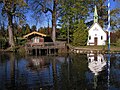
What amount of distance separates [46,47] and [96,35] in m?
20.4

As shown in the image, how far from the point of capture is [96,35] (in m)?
72.8

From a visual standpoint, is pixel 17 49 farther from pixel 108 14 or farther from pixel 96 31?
pixel 108 14

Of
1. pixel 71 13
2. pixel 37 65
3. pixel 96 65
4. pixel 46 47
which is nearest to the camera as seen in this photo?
pixel 96 65

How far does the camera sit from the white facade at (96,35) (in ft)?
238

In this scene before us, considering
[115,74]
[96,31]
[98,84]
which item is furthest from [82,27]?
[98,84]

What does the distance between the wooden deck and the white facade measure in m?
16.0

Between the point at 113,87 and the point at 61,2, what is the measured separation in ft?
152

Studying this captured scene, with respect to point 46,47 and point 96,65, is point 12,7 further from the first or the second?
point 96,65

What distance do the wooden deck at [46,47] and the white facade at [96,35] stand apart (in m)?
16.0

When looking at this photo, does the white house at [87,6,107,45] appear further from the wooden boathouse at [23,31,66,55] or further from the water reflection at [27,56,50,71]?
the water reflection at [27,56,50,71]

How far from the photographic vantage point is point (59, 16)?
66.6 meters

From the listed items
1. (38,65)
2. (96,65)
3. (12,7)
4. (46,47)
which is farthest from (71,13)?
(96,65)

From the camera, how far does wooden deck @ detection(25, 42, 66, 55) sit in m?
56.8

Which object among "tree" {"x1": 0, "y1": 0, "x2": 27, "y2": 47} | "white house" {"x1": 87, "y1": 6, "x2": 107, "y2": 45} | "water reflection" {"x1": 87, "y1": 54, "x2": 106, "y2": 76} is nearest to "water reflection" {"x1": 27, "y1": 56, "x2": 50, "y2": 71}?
"water reflection" {"x1": 87, "y1": 54, "x2": 106, "y2": 76}
